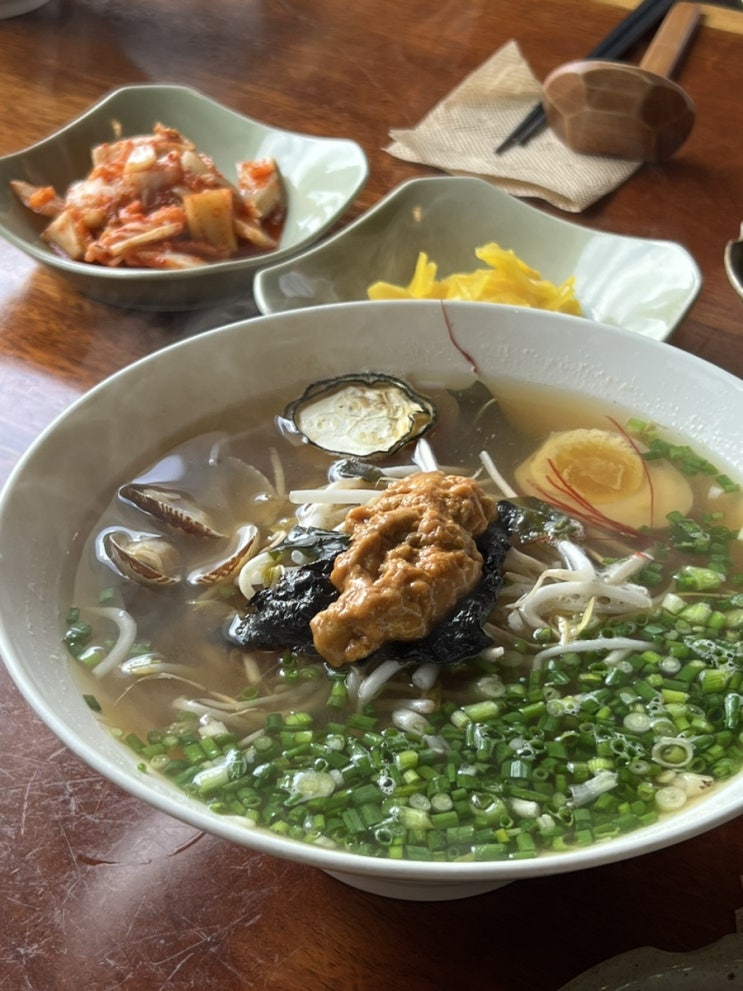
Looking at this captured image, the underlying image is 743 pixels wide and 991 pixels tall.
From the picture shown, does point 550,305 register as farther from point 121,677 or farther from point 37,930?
point 37,930

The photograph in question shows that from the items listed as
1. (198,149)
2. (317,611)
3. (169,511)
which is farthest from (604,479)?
(198,149)

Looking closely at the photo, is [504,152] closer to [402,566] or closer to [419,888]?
[402,566]

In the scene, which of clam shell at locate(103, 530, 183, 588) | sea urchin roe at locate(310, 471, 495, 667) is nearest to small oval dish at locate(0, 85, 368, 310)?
clam shell at locate(103, 530, 183, 588)

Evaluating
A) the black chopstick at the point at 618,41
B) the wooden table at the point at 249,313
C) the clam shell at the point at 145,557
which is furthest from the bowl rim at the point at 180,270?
the clam shell at the point at 145,557

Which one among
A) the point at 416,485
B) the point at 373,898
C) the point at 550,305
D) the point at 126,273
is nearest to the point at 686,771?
the point at 373,898

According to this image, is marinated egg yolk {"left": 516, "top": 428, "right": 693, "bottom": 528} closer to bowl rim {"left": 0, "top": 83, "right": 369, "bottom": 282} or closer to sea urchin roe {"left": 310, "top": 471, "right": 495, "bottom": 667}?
sea urchin roe {"left": 310, "top": 471, "right": 495, "bottom": 667}

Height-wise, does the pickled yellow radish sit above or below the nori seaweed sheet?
above
